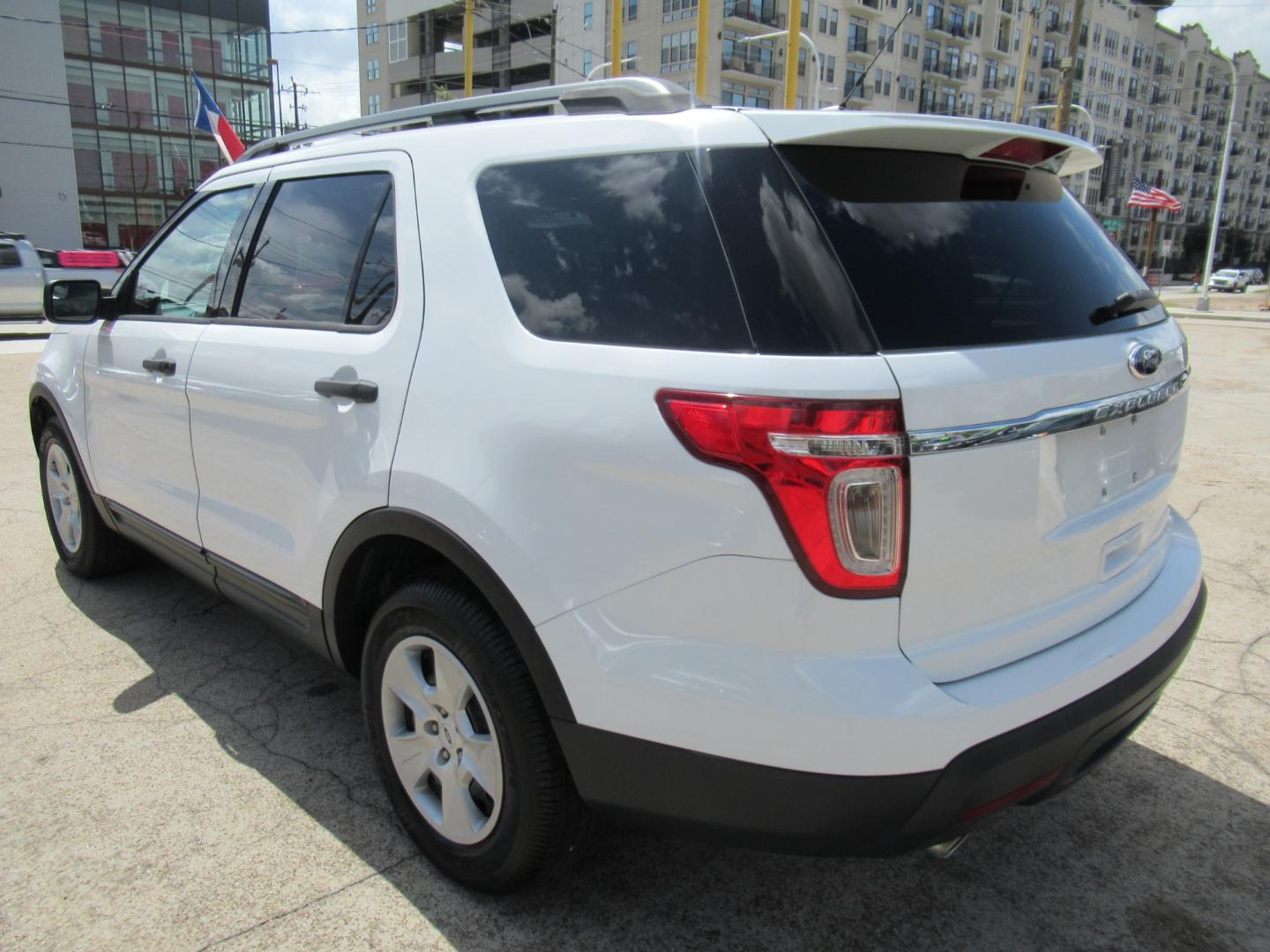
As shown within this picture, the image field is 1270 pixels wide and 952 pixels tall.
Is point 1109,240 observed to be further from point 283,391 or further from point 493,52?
point 493,52

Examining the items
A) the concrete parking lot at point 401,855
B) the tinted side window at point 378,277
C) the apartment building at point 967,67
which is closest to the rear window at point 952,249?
the concrete parking lot at point 401,855

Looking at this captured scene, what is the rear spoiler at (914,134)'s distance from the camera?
1796mm

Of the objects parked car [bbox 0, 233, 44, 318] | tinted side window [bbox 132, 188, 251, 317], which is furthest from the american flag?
tinted side window [bbox 132, 188, 251, 317]

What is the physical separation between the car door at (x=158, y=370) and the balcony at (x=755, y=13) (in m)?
57.4

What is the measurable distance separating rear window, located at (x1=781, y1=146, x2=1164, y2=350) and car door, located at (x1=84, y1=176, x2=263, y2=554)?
2157mm

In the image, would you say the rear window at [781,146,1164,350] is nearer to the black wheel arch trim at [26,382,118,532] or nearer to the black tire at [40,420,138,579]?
the black wheel arch trim at [26,382,118,532]

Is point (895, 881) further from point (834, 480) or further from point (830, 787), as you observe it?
point (834, 480)

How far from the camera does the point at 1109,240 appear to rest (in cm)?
249

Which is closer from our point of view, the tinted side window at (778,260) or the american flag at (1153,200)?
the tinted side window at (778,260)

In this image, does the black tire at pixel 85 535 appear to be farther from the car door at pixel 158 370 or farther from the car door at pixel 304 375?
the car door at pixel 304 375

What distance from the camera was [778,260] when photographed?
1.71 meters

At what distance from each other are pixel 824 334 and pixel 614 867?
60.8 inches

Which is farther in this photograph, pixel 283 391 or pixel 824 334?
pixel 283 391

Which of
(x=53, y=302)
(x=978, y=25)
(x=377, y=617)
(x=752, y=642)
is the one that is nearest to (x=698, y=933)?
(x=752, y=642)
